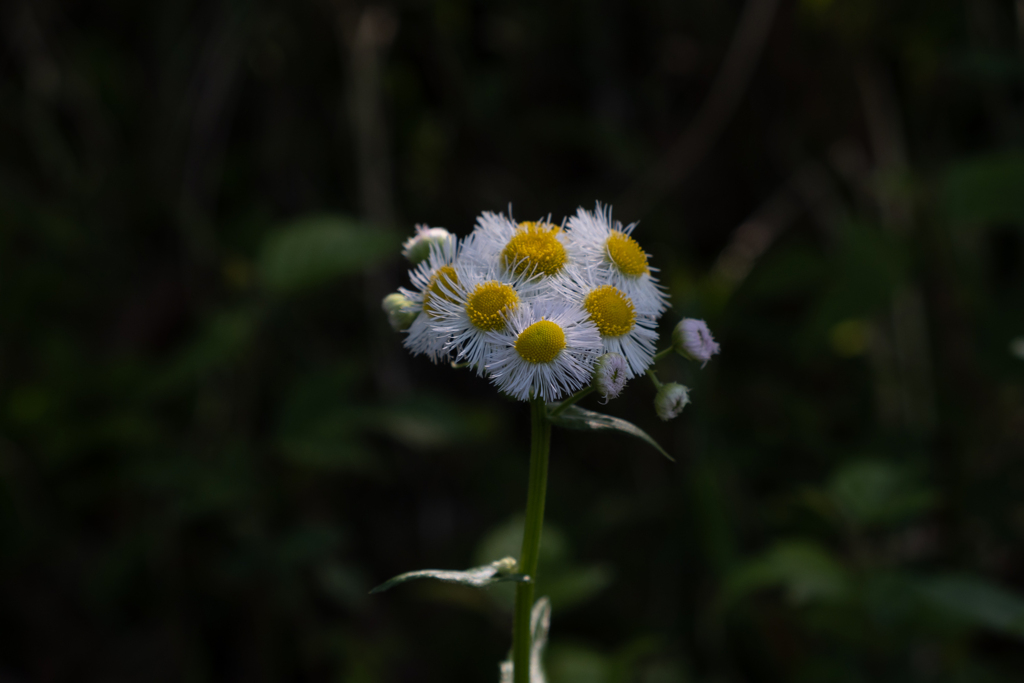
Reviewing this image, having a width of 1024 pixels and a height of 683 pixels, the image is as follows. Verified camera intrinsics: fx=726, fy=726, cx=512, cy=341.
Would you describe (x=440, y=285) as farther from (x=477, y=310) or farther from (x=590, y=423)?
(x=590, y=423)

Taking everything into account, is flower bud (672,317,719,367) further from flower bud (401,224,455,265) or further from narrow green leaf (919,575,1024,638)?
narrow green leaf (919,575,1024,638)

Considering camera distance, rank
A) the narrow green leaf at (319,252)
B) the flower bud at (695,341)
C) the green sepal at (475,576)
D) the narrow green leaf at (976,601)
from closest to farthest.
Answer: the green sepal at (475,576) < the flower bud at (695,341) < the narrow green leaf at (976,601) < the narrow green leaf at (319,252)

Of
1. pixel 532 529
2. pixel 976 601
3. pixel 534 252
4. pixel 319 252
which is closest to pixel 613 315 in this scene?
pixel 534 252

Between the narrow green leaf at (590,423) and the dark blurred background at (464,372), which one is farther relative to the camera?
the dark blurred background at (464,372)

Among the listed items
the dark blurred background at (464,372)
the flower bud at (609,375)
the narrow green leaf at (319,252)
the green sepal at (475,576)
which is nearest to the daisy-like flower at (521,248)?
the flower bud at (609,375)

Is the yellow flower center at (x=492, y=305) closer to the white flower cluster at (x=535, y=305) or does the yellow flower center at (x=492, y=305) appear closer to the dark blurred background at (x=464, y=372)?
the white flower cluster at (x=535, y=305)
